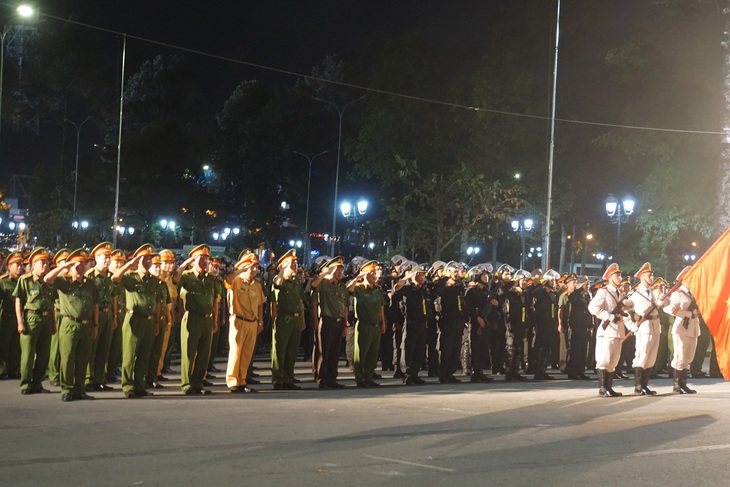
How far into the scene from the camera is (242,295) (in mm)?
14500

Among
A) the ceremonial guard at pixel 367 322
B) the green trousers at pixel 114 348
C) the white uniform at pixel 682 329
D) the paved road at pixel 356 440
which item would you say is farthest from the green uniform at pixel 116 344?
the white uniform at pixel 682 329

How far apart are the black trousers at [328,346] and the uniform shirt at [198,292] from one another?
7.23ft

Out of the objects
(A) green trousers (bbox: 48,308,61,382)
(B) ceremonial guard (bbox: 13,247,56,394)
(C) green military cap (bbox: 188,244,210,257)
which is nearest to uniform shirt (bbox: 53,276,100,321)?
(A) green trousers (bbox: 48,308,61,382)

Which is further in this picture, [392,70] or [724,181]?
[392,70]

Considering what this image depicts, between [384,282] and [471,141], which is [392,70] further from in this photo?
[384,282]

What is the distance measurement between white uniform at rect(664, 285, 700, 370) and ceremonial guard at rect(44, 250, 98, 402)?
1020 cm

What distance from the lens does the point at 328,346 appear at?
607 inches

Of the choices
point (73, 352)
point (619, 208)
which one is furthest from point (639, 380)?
point (619, 208)

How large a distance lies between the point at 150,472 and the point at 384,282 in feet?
42.1

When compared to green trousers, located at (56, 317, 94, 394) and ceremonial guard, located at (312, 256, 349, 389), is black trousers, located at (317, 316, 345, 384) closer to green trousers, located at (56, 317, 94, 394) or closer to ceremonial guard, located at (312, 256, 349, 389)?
ceremonial guard, located at (312, 256, 349, 389)

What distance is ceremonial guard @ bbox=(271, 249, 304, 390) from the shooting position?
49.1 feet

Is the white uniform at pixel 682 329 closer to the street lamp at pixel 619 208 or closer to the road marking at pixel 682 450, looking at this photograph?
the road marking at pixel 682 450

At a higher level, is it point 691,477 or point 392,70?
point 392,70

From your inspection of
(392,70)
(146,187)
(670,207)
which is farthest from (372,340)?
(146,187)
